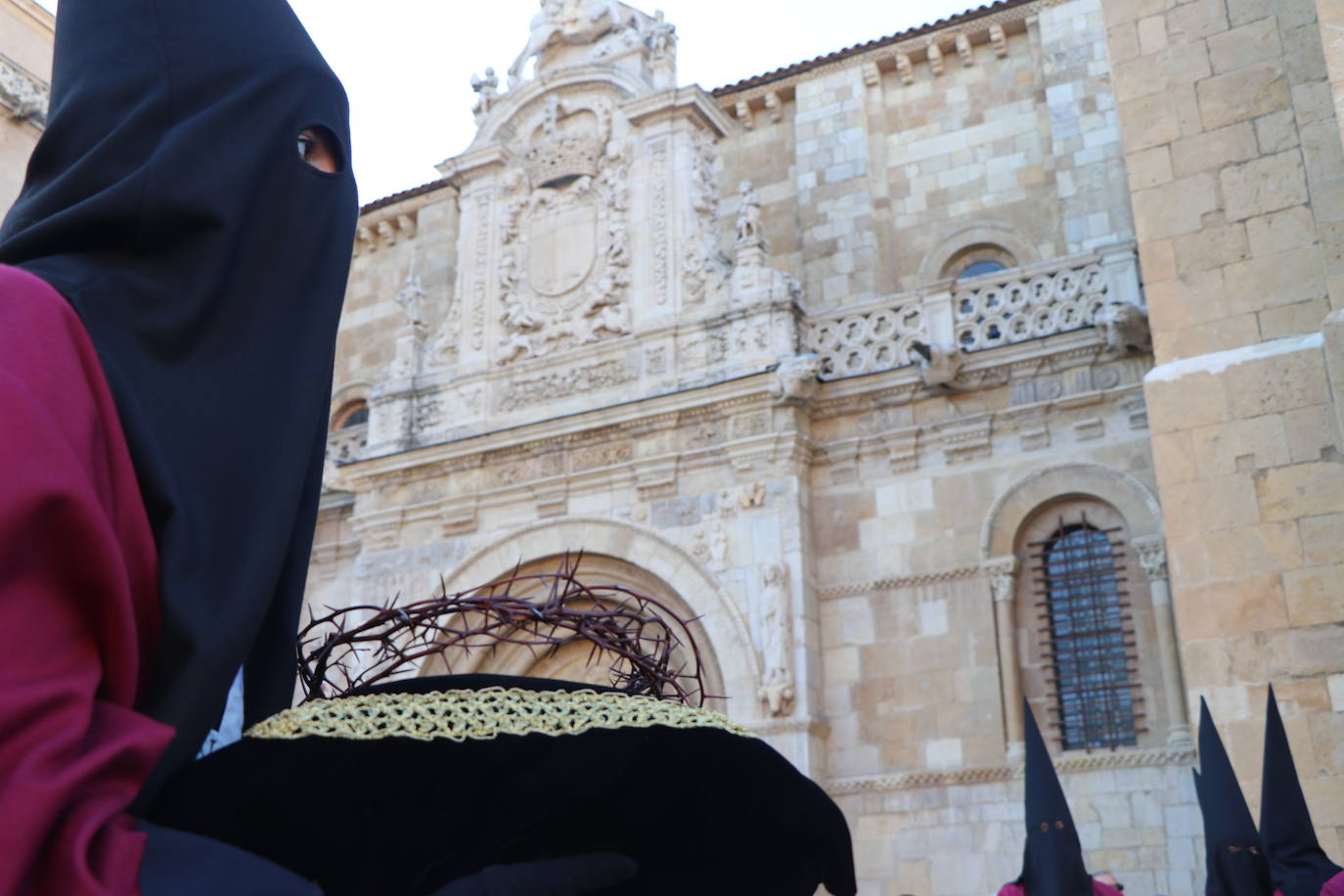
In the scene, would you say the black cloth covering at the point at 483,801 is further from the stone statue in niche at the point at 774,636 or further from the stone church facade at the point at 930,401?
the stone statue in niche at the point at 774,636

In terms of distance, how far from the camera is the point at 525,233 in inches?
599

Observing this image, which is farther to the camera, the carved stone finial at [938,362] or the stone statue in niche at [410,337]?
the stone statue in niche at [410,337]

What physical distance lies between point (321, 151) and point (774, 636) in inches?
423

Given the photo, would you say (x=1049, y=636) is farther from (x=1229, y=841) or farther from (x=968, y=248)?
(x=1229, y=841)

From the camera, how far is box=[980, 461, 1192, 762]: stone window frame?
11.2m

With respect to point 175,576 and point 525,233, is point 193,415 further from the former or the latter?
point 525,233

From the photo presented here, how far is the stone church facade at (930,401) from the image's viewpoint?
834 cm

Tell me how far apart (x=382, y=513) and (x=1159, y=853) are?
831cm

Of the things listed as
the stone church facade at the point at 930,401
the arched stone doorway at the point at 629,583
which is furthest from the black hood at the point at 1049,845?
the arched stone doorway at the point at 629,583

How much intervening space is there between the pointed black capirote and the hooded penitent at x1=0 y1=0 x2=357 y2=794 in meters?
6.11

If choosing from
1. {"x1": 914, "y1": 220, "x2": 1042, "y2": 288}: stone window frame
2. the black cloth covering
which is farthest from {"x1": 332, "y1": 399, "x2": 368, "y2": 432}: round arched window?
the black cloth covering

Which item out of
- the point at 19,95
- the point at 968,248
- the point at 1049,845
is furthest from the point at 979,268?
the point at 19,95

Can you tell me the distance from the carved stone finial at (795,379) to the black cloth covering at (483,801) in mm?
11114

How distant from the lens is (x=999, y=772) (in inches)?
450
